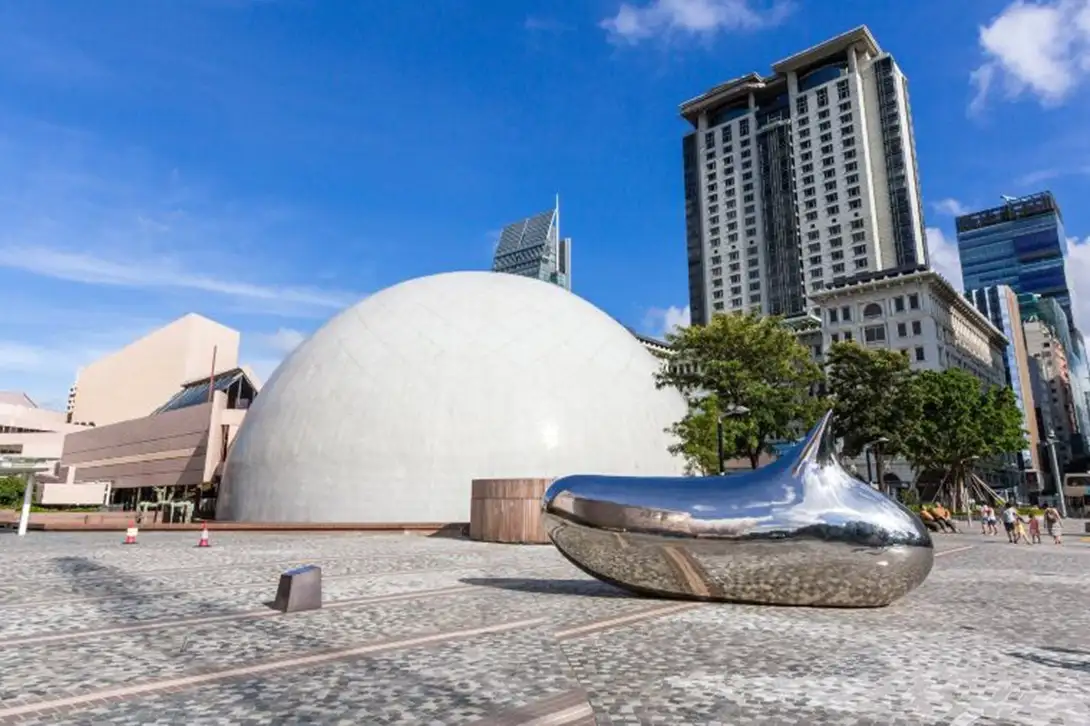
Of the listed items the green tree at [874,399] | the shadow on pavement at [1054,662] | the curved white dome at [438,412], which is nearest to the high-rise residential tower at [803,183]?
the green tree at [874,399]

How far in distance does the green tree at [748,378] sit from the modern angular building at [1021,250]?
Answer: 192976mm

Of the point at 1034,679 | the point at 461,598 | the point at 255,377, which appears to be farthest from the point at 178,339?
the point at 1034,679

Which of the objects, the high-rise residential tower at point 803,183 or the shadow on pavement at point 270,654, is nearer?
the shadow on pavement at point 270,654

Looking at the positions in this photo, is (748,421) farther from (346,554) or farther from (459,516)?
(346,554)

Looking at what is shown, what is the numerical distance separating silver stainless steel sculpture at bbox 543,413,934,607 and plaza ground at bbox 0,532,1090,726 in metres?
0.39

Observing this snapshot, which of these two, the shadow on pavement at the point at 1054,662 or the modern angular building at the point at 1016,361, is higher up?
the modern angular building at the point at 1016,361

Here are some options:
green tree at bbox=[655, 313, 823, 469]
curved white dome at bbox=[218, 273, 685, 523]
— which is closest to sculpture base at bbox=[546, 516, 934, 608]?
green tree at bbox=[655, 313, 823, 469]

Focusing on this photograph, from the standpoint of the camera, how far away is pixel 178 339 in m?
86.9

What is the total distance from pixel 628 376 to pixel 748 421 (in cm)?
776

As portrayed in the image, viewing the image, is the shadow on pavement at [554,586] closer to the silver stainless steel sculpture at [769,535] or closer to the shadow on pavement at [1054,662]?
the silver stainless steel sculpture at [769,535]

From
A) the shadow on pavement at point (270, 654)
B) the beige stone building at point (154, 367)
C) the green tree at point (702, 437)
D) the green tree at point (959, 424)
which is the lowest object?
the shadow on pavement at point (270, 654)

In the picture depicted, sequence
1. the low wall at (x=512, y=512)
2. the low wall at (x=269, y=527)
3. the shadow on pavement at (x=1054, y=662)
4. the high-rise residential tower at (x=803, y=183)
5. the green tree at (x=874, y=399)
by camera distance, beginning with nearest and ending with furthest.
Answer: the shadow on pavement at (x=1054, y=662) → the low wall at (x=512, y=512) → the low wall at (x=269, y=527) → the green tree at (x=874, y=399) → the high-rise residential tower at (x=803, y=183)

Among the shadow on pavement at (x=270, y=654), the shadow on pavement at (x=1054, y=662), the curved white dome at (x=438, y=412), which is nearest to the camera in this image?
the shadow on pavement at (x=270, y=654)

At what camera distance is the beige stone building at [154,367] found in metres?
86.3
